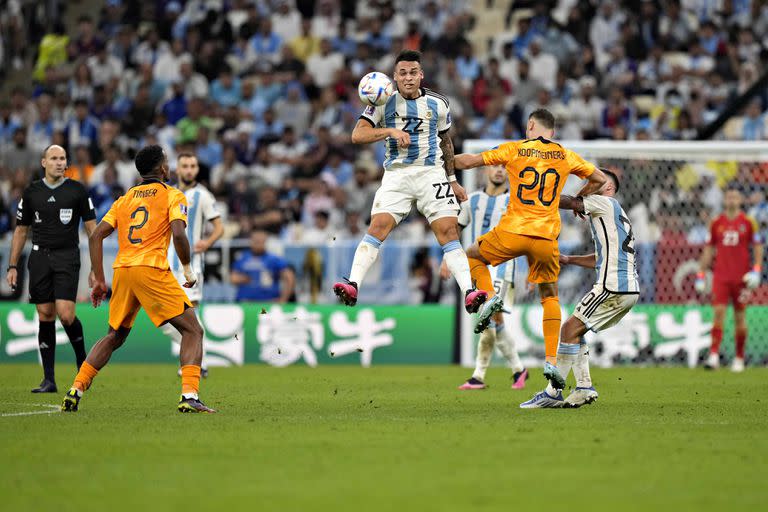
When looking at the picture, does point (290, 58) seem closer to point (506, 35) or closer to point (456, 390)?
point (506, 35)

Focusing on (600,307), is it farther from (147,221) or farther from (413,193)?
(147,221)

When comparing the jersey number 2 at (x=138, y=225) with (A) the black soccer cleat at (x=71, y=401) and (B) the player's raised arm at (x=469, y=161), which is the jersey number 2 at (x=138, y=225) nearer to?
(A) the black soccer cleat at (x=71, y=401)

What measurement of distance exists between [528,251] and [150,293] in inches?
125

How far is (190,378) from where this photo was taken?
983 cm

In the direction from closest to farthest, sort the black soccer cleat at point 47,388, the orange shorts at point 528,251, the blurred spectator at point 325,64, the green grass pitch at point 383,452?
the green grass pitch at point 383,452
the orange shorts at point 528,251
the black soccer cleat at point 47,388
the blurred spectator at point 325,64

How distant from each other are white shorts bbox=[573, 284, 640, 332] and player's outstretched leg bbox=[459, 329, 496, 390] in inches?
112

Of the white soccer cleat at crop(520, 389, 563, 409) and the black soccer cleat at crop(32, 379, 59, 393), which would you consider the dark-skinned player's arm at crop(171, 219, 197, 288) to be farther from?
the black soccer cleat at crop(32, 379, 59, 393)

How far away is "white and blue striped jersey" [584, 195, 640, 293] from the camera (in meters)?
10.6

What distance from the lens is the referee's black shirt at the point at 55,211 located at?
12781 millimetres

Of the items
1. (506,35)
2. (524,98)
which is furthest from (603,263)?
(506,35)

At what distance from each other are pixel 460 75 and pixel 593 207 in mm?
14286

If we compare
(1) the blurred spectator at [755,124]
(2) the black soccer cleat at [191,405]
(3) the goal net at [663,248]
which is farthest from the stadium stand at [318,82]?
(2) the black soccer cleat at [191,405]

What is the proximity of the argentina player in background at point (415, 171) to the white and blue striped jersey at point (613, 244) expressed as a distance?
115cm

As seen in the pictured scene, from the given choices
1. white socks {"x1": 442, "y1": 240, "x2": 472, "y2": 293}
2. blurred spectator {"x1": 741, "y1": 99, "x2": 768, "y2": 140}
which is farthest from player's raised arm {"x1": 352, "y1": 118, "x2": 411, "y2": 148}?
blurred spectator {"x1": 741, "y1": 99, "x2": 768, "y2": 140}
